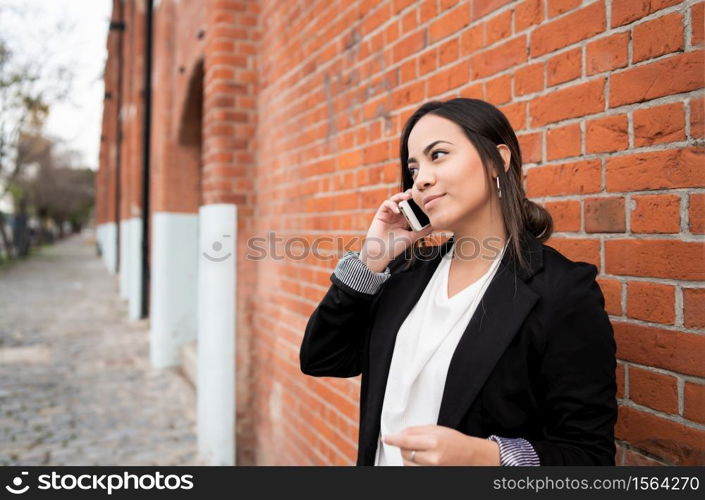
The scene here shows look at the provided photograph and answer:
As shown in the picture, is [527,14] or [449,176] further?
[527,14]

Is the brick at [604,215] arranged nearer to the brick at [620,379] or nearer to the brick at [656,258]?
the brick at [656,258]

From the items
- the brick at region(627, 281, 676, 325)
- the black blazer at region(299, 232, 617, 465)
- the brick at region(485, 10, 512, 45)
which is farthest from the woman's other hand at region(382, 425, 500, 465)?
the brick at region(485, 10, 512, 45)

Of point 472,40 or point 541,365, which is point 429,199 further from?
point 472,40

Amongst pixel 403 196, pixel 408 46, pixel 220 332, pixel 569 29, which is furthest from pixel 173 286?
pixel 569 29

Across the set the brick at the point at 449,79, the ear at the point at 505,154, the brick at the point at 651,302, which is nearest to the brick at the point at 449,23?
the brick at the point at 449,79

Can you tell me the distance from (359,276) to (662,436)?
925 mm

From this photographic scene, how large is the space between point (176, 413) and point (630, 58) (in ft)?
18.8

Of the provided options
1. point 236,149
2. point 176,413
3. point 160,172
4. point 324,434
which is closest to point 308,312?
point 324,434

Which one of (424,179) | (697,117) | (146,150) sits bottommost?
(424,179)

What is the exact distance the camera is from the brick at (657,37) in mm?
1420

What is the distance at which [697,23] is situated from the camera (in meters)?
1.38

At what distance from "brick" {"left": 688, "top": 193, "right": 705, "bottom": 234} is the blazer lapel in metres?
0.38

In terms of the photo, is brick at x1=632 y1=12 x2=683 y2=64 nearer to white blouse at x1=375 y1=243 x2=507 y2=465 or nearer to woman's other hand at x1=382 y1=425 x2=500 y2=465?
white blouse at x1=375 y1=243 x2=507 y2=465

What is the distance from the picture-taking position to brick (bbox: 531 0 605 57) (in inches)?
65.1
